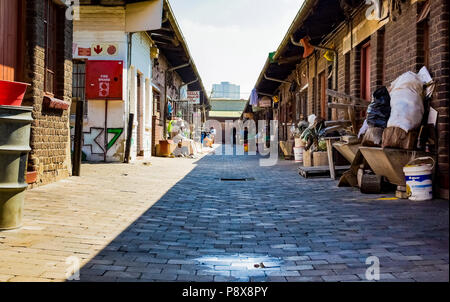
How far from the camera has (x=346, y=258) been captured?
3.07m

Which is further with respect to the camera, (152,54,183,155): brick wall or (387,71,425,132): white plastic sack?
(152,54,183,155): brick wall

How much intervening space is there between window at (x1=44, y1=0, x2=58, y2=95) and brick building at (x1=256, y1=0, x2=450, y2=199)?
5.00 m

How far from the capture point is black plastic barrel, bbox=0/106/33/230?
369cm

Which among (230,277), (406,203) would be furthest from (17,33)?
(406,203)

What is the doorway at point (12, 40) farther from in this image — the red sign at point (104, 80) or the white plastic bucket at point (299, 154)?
the white plastic bucket at point (299, 154)

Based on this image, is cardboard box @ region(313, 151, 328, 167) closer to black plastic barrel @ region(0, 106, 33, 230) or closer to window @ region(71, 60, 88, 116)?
window @ region(71, 60, 88, 116)

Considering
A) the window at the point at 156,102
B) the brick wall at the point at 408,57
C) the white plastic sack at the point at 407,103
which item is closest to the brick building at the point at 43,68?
the white plastic sack at the point at 407,103

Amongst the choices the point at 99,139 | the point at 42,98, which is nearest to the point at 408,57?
the point at 42,98

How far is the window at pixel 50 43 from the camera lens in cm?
693

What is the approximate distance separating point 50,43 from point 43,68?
75 centimetres

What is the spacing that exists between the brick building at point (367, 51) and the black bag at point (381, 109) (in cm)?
64

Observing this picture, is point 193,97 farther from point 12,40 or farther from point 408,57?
point 408,57

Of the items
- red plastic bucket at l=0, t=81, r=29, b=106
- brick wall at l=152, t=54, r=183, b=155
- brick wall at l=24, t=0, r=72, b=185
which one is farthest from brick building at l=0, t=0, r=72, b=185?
brick wall at l=152, t=54, r=183, b=155

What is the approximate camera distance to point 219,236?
399cm
